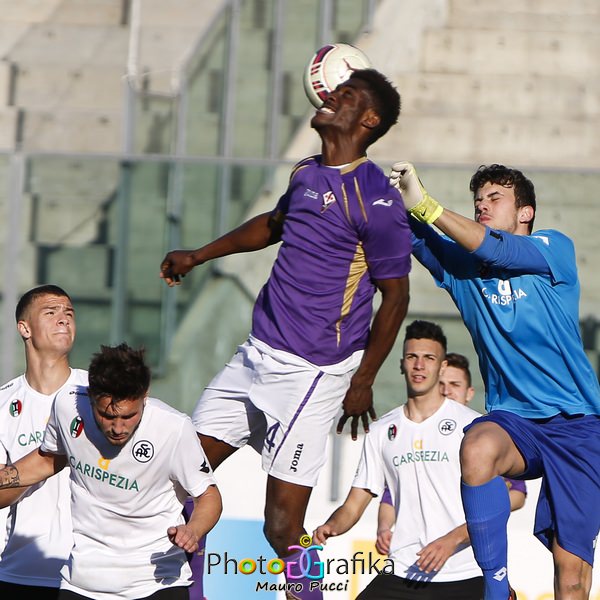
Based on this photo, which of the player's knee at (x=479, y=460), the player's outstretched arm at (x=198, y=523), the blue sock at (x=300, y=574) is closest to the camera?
the player's outstretched arm at (x=198, y=523)

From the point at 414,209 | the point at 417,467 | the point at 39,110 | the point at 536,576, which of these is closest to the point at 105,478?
the point at 414,209

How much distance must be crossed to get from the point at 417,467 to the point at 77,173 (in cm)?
394

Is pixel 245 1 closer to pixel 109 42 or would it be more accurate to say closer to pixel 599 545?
pixel 109 42

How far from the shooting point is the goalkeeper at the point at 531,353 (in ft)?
18.1

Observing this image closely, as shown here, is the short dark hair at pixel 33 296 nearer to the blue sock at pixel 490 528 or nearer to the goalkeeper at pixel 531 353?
the goalkeeper at pixel 531 353

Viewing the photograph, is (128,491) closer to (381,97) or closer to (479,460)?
(479,460)

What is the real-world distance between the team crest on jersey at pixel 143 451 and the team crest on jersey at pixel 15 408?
1.17 meters

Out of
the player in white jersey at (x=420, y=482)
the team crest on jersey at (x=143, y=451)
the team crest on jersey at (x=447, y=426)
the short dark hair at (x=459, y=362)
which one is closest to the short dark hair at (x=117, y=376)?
the team crest on jersey at (x=143, y=451)

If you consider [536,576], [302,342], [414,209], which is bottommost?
[536,576]

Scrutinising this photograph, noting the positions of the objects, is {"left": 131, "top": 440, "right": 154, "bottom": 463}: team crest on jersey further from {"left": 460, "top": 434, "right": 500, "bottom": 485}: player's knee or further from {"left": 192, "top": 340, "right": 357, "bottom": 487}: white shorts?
{"left": 460, "top": 434, "right": 500, "bottom": 485}: player's knee

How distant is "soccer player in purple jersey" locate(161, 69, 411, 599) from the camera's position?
568cm

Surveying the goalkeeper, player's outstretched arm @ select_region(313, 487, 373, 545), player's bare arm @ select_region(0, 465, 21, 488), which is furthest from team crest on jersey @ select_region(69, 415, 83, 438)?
the goalkeeper

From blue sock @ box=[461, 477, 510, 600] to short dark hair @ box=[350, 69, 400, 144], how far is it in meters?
1.59

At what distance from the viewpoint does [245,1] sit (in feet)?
37.0
